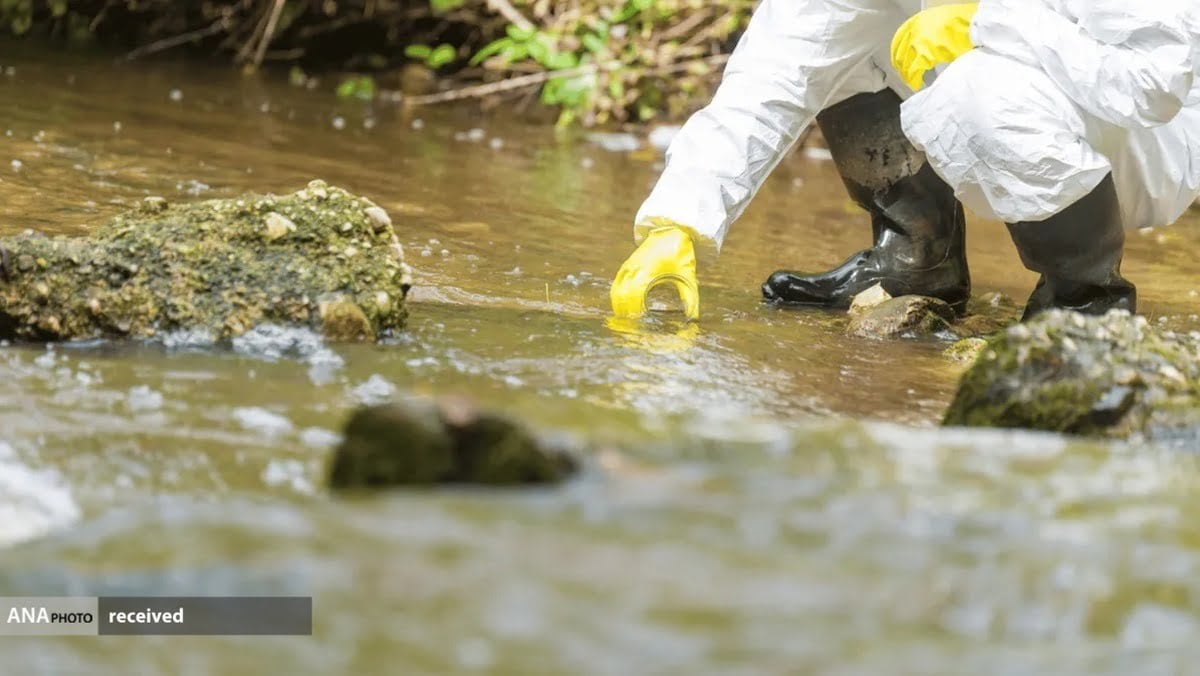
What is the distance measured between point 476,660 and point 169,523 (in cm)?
45

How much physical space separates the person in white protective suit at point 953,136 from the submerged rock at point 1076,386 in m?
0.79

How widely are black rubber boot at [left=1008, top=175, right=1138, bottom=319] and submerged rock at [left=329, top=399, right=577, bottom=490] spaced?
182 cm

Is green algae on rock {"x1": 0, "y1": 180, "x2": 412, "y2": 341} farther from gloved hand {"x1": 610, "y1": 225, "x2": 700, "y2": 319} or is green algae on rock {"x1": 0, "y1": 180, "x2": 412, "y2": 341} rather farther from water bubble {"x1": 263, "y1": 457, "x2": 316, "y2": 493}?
water bubble {"x1": 263, "y1": 457, "x2": 316, "y2": 493}

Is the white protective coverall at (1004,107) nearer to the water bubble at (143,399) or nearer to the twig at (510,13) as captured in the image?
the water bubble at (143,399)

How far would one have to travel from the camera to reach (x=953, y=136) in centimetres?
298

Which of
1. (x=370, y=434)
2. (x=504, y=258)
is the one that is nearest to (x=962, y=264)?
(x=504, y=258)

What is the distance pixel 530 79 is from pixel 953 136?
4.12m

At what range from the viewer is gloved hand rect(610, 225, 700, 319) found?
10.3ft

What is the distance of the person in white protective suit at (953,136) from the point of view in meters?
2.87

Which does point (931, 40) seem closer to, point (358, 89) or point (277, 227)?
point (277, 227)

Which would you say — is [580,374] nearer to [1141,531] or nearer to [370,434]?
[370,434]

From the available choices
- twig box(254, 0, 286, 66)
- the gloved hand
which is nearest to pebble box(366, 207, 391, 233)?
the gloved hand

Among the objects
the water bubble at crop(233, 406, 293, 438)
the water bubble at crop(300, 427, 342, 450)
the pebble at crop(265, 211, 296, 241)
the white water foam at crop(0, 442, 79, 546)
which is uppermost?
the pebble at crop(265, 211, 296, 241)

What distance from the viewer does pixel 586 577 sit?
4.81ft
